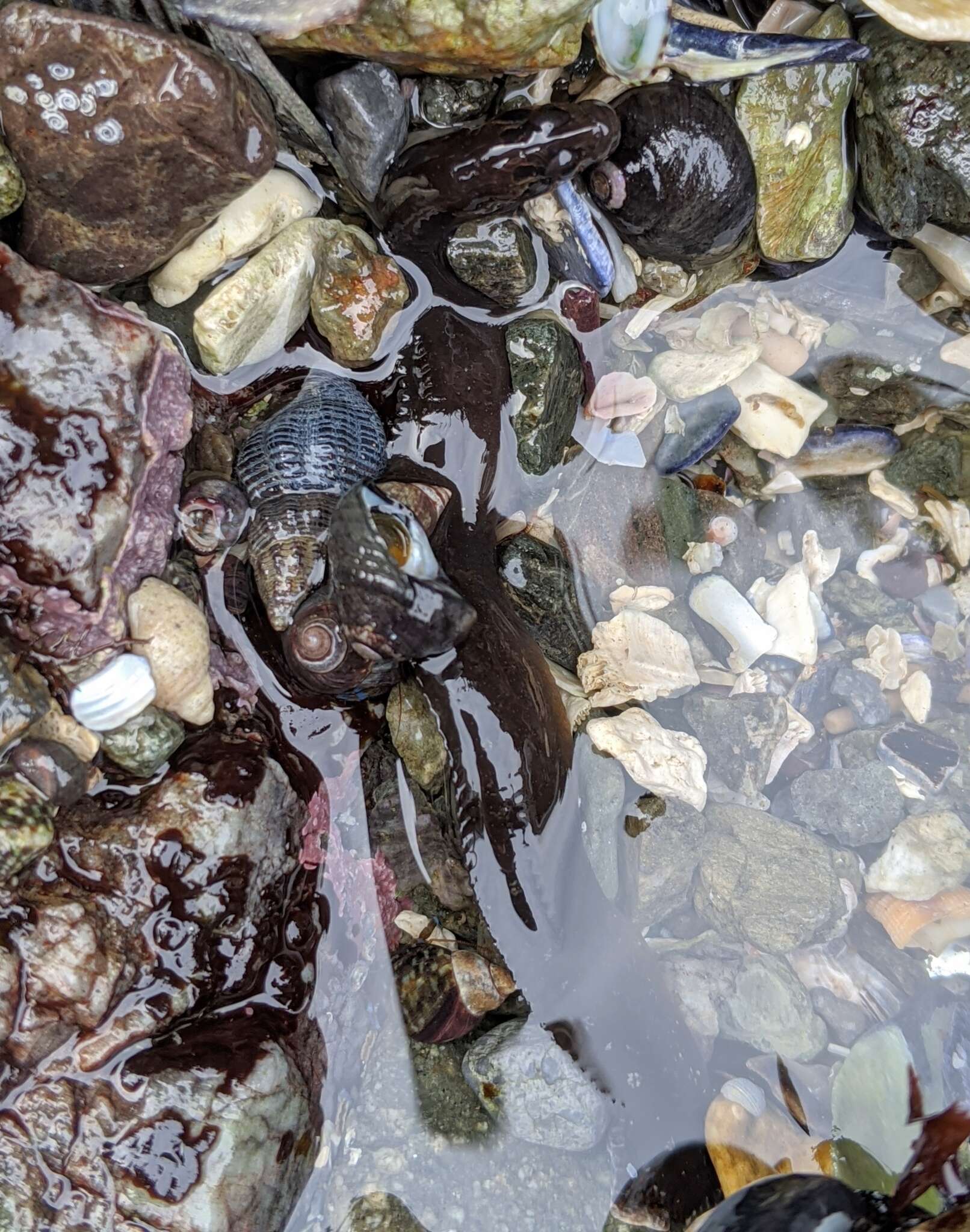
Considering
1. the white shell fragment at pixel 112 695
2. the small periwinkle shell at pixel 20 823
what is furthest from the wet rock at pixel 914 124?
the small periwinkle shell at pixel 20 823

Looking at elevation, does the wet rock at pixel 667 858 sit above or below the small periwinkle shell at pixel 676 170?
below

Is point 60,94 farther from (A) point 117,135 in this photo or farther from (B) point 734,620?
(B) point 734,620

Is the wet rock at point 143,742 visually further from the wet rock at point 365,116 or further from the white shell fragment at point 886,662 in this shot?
the white shell fragment at point 886,662

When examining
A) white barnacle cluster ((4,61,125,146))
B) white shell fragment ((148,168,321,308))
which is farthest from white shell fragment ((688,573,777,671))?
white barnacle cluster ((4,61,125,146))

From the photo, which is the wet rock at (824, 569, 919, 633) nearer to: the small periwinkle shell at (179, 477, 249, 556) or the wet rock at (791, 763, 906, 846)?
the wet rock at (791, 763, 906, 846)

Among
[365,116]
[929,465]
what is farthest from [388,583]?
[929,465]

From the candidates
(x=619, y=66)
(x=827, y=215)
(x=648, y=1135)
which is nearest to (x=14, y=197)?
(x=619, y=66)
